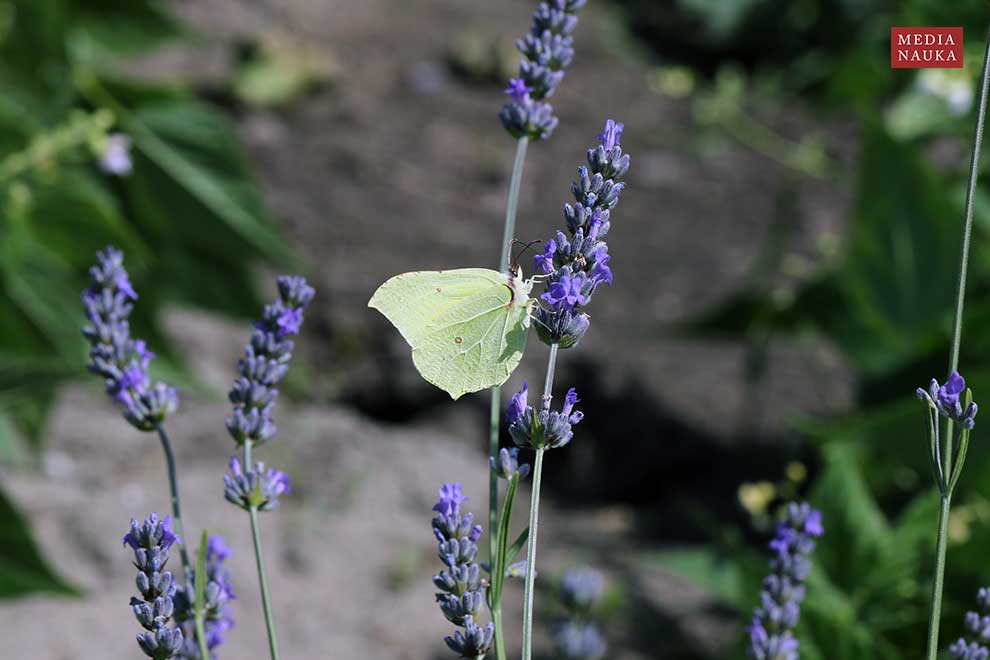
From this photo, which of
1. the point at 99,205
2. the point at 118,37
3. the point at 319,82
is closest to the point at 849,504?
the point at 99,205

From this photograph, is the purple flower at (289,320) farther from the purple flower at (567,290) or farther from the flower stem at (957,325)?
the flower stem at (957,325)

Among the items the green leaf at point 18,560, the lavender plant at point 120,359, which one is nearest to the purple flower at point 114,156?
the green leaf at point 18,560

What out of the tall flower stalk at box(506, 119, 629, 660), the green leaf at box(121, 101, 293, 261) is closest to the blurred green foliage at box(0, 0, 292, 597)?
the green leaf at box(121, 101, 293, 261)

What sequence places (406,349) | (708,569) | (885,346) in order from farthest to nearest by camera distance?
(406,349) → (885,346) → (708,569)

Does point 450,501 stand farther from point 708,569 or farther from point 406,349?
point 406,349

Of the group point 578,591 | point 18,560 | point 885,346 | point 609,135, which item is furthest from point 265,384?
point 885,346

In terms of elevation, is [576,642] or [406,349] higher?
[406,349]

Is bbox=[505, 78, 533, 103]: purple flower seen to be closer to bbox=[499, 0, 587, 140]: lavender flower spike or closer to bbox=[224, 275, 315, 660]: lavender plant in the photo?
bbox=[499, 0, 587, 140]: lavender flower spike
